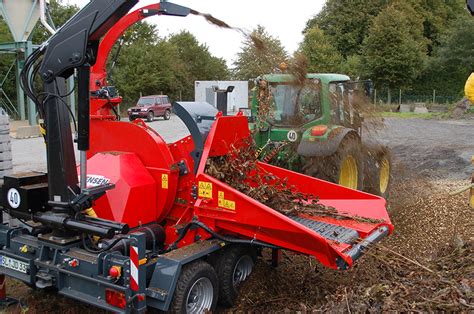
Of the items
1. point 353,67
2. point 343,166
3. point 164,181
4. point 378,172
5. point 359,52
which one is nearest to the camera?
point 164,181

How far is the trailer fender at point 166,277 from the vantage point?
3.58 meters

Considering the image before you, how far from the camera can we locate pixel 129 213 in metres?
4.28

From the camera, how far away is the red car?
2842 cm

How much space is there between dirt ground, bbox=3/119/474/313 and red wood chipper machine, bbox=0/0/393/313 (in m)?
0.33

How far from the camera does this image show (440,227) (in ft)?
21.5

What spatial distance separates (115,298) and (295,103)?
13.1 ft

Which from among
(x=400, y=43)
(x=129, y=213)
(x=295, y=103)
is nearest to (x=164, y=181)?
(x=129, y=213)

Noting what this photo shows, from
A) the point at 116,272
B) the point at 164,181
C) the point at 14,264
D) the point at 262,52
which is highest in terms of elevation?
the point at 262,52

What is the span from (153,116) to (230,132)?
83.2 ft

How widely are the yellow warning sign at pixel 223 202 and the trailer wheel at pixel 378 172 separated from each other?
3.72m

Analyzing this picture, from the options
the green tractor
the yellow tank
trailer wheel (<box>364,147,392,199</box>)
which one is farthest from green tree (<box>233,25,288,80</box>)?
the yellow tank

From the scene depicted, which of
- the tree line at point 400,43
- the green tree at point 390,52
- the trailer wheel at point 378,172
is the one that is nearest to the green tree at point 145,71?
the tree line at point 400,43

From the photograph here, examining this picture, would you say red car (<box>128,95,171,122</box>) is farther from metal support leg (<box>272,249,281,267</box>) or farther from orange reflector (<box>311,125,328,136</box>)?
metal support leg (<box>272,249,281,267</box>)

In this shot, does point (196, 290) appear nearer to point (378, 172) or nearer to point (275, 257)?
point (275, 257)
